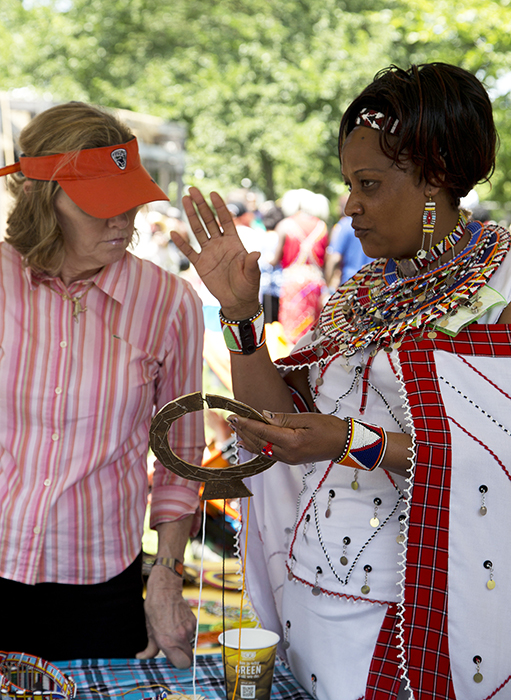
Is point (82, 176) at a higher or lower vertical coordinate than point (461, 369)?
higher

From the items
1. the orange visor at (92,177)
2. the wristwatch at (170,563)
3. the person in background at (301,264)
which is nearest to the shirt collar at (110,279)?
the orange visor at (92,177)

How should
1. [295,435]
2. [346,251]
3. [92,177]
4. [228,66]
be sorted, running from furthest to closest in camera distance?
1. [228,66]
2. [346,251]
3. [92,177]
4. [295,435]

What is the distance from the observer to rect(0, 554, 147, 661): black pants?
5.28ft

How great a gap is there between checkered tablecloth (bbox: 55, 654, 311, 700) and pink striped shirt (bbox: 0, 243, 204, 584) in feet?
0.67

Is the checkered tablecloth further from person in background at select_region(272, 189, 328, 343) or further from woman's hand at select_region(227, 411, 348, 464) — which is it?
person in background at select_region(272, 189, 328, 343)

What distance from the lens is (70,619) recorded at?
5.38 ft

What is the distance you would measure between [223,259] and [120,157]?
1.25ft

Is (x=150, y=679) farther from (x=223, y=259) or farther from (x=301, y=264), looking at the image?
(x=301, y=264)

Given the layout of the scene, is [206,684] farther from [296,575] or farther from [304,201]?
[304,201]

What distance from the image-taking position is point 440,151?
136 cm

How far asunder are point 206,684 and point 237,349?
2.26ft

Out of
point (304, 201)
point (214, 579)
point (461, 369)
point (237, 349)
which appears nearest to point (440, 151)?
point (461, 369)

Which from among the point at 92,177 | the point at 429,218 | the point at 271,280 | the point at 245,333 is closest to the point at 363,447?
the point at 245,333

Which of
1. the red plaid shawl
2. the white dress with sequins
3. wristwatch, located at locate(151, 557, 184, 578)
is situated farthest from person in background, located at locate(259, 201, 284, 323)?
the red plaid shawl
